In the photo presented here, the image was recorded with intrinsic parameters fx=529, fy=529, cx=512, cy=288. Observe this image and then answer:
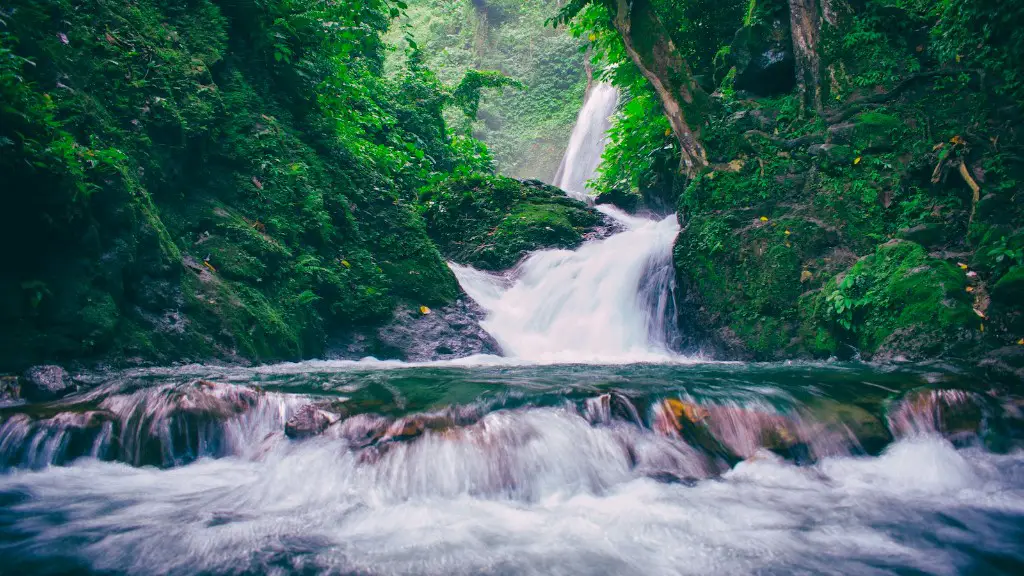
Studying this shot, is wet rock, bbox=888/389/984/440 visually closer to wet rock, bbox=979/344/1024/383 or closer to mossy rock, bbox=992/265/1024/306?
wet rock, bbox=979/344/1024/383

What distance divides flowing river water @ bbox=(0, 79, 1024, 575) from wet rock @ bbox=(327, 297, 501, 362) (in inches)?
89.2

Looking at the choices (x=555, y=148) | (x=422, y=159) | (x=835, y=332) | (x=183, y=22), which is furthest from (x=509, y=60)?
(x=835, y=332)

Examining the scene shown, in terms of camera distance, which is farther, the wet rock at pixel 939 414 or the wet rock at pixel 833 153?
the wet rock at pixel 833 153

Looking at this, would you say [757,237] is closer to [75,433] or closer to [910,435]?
[910,435]

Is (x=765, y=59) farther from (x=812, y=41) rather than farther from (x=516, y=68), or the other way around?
(x=516, y=68)

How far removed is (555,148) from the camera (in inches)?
995

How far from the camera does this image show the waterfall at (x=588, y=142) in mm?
19922

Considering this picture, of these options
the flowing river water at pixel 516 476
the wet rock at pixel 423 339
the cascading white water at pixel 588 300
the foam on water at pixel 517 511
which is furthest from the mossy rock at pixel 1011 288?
the wet rock at pixel 423 339

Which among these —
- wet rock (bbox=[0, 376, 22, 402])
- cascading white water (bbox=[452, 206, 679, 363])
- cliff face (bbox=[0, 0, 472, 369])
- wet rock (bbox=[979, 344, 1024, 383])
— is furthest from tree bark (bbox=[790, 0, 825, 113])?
wet rock (bbox=[0, 376, 22, 402])

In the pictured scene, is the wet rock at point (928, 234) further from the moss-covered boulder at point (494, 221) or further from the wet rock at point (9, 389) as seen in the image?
the wet rock at point (9, 389)

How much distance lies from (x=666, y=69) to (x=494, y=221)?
471cm

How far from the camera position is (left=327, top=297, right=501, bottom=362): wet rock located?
23.9 ft

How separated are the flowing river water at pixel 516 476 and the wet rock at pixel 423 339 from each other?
2.27 metres

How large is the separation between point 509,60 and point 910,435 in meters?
27.2
